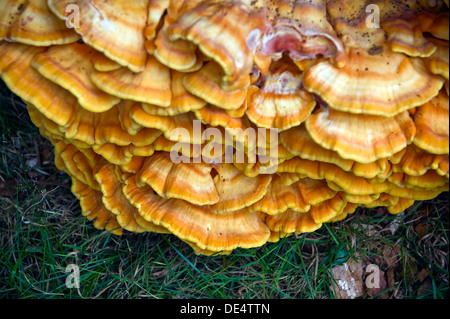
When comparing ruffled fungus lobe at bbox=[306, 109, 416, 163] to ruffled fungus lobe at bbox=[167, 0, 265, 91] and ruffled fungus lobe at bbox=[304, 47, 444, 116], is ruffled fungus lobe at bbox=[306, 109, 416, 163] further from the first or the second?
ruffled fungus lobe at bbox=[167, 0, 265, 91]

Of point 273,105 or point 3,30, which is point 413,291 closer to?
point 273,105

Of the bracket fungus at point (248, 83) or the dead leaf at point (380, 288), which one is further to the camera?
the dead leaf at point (380, 288)

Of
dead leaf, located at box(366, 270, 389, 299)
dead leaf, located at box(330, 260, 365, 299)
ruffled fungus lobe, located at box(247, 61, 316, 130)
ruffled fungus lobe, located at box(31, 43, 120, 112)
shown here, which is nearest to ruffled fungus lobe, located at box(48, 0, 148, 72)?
ruffled fungus lobe, located at box(31, 43, 120, 112)

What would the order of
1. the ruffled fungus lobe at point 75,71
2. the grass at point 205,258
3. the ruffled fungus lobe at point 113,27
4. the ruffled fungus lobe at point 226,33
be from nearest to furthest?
the ruffled fungus lobe at point 226,33
the ruffled fungus lobe at point 113,27
the ruffled fungus lobe at point 75,71
the grass at point 205,258

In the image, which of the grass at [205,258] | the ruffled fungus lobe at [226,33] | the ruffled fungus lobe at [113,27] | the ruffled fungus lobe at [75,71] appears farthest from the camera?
the grass at [205,258]

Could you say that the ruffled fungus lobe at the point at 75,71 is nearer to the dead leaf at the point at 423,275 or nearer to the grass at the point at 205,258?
the grass at the point at 205,258

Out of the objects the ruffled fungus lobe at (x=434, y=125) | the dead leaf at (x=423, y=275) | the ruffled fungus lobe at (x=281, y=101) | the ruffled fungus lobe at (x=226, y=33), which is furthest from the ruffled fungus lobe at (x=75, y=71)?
the dead leaf at (x=423, y=275)
